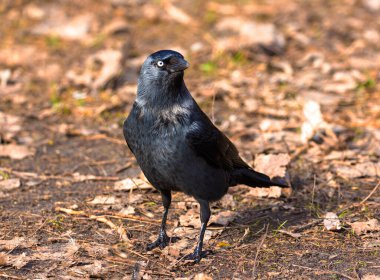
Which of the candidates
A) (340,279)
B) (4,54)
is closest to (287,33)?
(4,54)

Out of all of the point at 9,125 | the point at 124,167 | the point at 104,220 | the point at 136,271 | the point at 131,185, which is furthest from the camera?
the point at 9,125

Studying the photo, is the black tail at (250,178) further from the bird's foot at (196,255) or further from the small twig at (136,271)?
the small twig at (136,271)

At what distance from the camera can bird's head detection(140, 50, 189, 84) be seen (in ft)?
14.9

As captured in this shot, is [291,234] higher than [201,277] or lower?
higher

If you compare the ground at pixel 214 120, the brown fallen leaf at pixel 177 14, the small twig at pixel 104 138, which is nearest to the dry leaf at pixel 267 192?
the ground at pixel 214 120

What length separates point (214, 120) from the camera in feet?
22.7

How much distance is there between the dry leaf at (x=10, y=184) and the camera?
5.70m

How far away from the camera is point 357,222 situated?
16.1 feet

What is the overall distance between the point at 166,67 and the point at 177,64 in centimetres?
10

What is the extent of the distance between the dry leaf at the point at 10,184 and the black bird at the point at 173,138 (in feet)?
5.32

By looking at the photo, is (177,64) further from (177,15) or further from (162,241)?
(177,15)

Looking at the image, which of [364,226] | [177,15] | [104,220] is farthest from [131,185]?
[177,15]

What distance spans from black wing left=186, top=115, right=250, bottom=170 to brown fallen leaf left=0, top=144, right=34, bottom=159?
2.46m

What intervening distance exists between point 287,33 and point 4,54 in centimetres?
413
